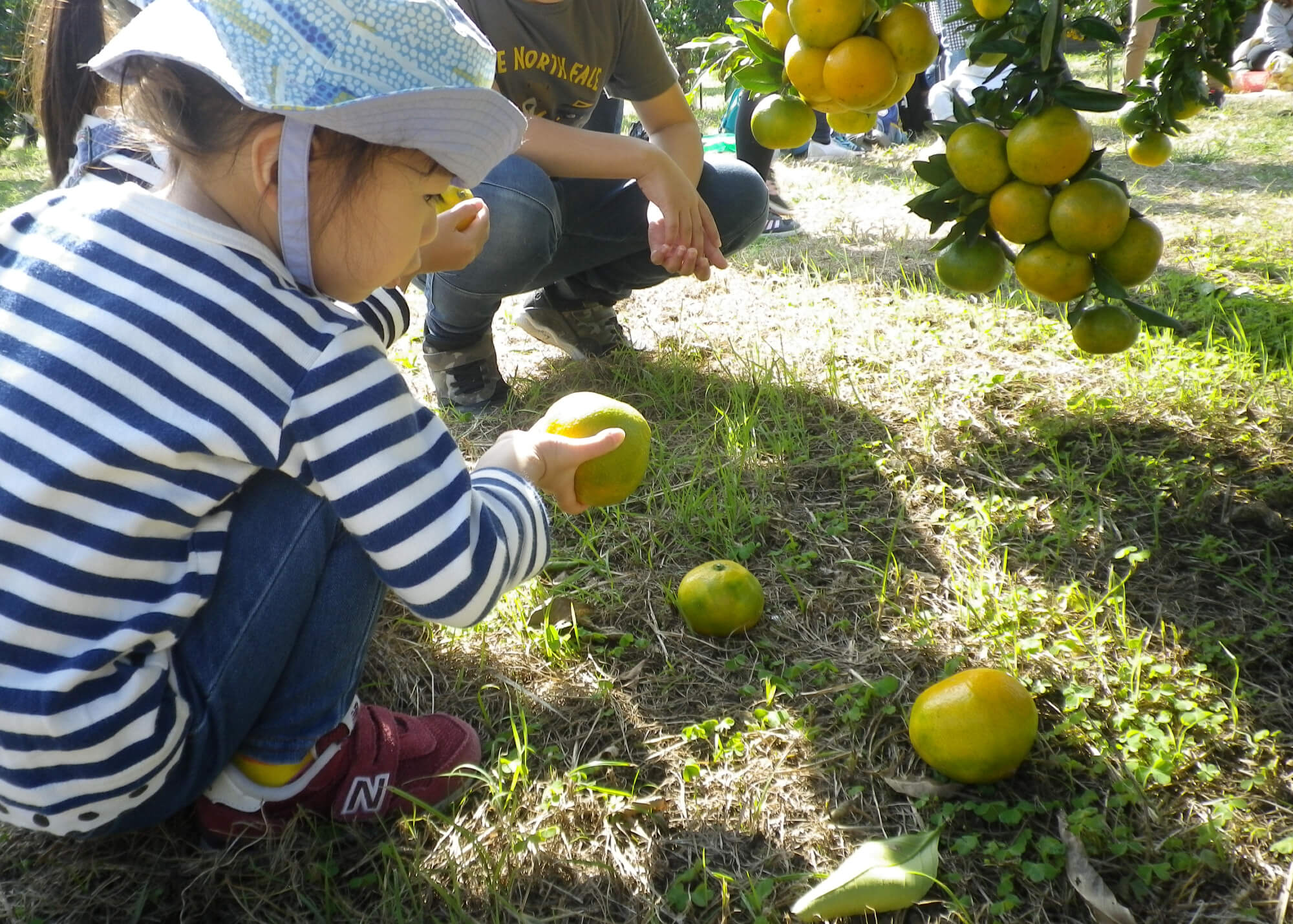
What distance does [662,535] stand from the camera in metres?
2.06

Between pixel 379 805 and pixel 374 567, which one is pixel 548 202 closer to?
pixel 374 567

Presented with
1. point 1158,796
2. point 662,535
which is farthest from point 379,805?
point 1158,796

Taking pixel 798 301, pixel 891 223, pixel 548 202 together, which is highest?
pixel 548 202

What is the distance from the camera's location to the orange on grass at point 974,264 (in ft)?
5.26

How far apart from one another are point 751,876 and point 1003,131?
1241mm

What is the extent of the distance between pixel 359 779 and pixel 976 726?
90 cm

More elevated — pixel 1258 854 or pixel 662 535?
pixel 1258 854

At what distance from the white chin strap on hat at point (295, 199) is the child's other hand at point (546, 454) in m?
0.41

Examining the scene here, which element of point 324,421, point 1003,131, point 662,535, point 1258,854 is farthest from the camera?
point 662,535

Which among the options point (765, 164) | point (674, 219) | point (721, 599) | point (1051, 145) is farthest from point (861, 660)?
point (765, 164)

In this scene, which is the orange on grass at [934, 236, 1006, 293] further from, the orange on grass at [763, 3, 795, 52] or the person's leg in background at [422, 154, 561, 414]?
the person's leg in background at [422, 154, 561, 414]

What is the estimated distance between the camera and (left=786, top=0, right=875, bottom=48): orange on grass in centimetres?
133

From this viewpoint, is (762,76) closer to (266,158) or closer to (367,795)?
(266,158)

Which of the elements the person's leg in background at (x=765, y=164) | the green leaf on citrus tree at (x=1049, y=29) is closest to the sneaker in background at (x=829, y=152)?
the person's leg in background at (x=765, y=164)
